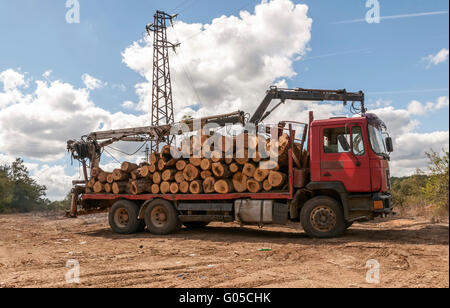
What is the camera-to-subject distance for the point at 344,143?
8484 millimetres

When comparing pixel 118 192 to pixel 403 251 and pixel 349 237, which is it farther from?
pixel 403 251

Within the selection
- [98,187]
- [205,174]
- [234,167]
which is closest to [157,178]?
[205,174]

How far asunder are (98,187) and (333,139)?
7.43 m

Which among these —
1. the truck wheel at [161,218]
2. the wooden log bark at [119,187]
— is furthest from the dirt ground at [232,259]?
the wooden log bark at [119,187]

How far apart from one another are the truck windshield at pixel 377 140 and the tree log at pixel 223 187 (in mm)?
3680

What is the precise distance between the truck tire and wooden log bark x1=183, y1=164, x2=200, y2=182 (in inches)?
→ 82.1

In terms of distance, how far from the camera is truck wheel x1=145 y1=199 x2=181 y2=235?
1012 centimetres

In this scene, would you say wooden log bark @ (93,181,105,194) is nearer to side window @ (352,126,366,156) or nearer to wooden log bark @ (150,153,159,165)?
wooden log bark @ (150,153,159,165)

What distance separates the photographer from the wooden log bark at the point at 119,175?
1102 centimetres

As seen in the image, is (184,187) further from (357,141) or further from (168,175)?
(357,141)

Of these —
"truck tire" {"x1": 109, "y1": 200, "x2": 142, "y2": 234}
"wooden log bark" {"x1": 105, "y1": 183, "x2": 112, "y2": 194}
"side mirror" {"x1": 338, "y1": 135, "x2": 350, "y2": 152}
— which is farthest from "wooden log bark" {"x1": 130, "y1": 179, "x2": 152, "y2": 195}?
"side mirror" {"x1": 338, "y1": 135, "x2": 350, "y2": 152}
